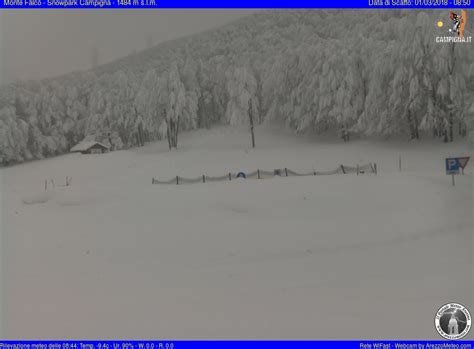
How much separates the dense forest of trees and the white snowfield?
16.6 meters

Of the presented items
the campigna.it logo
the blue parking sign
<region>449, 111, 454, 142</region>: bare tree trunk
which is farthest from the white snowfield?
<region>449, 111, 454, 142</region>: bare tree trunk

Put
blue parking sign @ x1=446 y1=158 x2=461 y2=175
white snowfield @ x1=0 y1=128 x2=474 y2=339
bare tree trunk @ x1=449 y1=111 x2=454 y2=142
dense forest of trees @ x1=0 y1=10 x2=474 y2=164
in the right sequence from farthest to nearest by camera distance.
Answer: bare tree trunk @ x1=449 y1=111 x2=454 y2=142 < dense forest of trees @ x1=0 y1=10 x2=474 y2=164 < blue parking sign @ x1=446 y1=158 x2=461 y2=175 < white snowfield @ x1=0 y1=128 x2=474 y2=339

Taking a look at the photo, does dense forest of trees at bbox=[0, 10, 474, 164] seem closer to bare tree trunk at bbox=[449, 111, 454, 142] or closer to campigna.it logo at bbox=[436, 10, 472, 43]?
bare tree trunk at bbox=[449, 111, 454, 142]

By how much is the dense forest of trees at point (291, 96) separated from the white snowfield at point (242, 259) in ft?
54.5

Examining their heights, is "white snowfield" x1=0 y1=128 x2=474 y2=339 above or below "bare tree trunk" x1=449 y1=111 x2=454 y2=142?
below

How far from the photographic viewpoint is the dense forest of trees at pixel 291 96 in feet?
120

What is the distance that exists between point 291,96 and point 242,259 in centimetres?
4074

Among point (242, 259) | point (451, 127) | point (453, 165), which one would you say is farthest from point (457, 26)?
point (451, 127)

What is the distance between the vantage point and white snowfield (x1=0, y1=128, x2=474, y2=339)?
869cm

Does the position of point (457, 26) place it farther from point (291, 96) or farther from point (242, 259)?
point (291, 96)

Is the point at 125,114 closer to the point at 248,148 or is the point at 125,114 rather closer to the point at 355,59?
the point at 248,148

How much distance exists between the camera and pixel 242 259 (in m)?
13.6

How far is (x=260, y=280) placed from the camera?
11.5 metres

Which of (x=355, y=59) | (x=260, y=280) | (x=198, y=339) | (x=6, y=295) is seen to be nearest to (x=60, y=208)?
(x=6, y=295)
